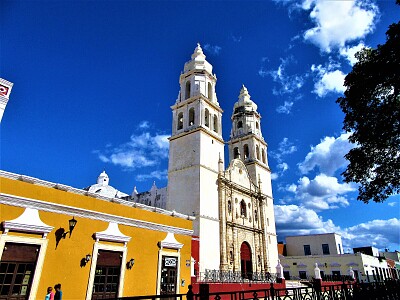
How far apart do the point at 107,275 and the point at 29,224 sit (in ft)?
11.5

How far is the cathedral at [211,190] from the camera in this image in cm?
2125

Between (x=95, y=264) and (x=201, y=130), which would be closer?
(x=95, y=264)

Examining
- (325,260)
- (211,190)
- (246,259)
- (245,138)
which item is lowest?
(246,259)

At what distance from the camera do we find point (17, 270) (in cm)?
858

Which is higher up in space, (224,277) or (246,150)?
(246,150)

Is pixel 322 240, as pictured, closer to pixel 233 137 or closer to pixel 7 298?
pixel 233 137

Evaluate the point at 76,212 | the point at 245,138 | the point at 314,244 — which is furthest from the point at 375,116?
the point at 314,244

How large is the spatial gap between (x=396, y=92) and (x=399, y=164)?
8.45 feet

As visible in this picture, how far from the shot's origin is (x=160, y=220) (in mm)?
13219

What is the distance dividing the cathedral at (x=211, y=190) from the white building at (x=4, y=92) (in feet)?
46.5

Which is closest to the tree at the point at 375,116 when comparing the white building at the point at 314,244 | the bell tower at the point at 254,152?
the bell tower at the point at 254,152

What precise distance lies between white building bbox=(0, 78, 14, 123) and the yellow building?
81.8 inches

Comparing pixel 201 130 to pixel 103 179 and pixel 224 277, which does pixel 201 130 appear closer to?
pixel 224 277

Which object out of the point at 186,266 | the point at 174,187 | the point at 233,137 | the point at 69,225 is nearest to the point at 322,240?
the point at 233,137
